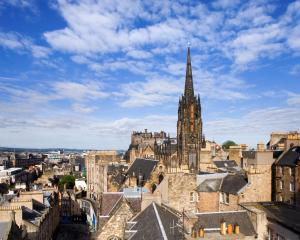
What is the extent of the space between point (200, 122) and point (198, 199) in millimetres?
37108

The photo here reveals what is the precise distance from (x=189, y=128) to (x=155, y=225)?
49257mm

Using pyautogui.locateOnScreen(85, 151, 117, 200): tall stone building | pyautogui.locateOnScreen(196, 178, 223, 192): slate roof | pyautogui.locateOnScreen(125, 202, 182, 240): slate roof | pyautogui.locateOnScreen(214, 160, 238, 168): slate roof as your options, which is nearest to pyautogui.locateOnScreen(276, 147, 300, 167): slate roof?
pyautogui.locateOnScreen(196, 178, 223, 192): slate roof

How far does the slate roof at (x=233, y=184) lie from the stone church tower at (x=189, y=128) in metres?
30.5

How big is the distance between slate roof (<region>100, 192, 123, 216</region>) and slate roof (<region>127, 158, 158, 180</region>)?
688 inches

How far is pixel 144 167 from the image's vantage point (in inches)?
2103

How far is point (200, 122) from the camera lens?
7175 cm

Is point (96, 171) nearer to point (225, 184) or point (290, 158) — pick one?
point (225, 184)

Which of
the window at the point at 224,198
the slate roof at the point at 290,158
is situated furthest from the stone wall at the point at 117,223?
the slate roof at the point at 290,158

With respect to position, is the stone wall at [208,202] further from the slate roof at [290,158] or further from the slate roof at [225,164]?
the slate roof at [225,164]

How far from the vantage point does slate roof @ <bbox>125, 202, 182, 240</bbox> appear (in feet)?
70.4

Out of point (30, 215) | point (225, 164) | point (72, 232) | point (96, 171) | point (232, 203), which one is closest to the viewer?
point (232, 203)

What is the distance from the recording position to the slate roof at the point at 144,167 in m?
50.4

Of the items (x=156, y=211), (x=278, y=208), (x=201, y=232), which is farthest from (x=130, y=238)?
(x=278, y=208)

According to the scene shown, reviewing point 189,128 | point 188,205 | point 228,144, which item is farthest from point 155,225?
point 228,144
